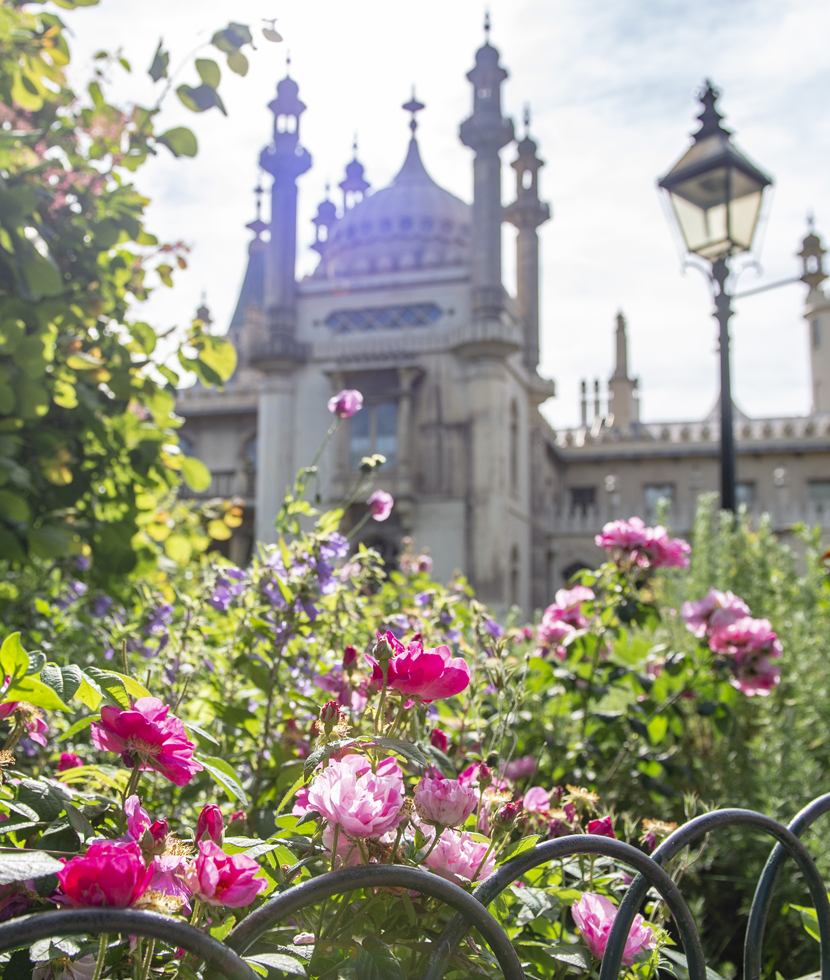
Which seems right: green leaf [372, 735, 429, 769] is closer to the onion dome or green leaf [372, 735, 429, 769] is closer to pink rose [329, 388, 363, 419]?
pink rose [329, 388, 363, 419]

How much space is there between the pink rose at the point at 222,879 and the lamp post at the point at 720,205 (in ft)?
15.2

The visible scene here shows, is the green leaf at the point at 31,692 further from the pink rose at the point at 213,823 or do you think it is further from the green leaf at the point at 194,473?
the green leaf at the point at 194,473

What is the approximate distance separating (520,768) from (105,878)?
2.04 m

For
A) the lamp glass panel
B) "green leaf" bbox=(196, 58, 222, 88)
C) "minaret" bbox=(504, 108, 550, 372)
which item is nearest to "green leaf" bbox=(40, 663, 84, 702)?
"green leaf" bbox=(196, 58, 222, 88)

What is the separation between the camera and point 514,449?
19484 mm

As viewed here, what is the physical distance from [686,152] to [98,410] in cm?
420

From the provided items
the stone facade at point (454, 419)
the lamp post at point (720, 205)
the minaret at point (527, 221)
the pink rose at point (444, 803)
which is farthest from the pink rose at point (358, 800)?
the minaret at point (527, 221)

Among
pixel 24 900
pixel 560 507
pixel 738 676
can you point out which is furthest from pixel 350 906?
pixel 560 507

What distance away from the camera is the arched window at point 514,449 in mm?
19080

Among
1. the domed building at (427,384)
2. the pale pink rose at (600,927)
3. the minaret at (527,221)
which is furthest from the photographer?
the minaret at (527,221)

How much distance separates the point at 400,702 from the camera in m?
1.18

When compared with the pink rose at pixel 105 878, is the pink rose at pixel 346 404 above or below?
above

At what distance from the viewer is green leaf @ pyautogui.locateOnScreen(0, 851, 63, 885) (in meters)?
0.86

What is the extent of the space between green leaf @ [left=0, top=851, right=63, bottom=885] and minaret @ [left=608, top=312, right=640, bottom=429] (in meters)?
30.8
